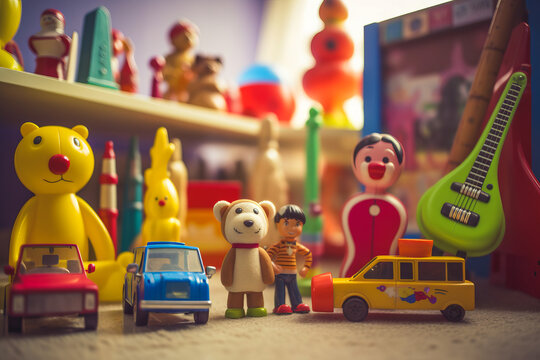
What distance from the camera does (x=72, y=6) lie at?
11.4 feet

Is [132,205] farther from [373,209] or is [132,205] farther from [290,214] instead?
[373,209]

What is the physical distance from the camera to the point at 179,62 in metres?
3.39

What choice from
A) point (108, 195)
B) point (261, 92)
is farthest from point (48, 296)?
point (261, 92)

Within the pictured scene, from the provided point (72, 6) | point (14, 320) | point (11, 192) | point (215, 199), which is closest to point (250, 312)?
point (14, 320)

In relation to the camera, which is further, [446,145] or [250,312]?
[446,145]

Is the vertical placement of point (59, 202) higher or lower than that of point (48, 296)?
higher

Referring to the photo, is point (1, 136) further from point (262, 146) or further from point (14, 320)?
point (14, 320)

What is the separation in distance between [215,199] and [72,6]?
161 cm

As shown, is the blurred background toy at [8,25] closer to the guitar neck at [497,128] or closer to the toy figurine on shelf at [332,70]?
the toy figurine on shelf at [332,70]

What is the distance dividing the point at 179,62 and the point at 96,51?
0.76m

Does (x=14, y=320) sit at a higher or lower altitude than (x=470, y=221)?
lower

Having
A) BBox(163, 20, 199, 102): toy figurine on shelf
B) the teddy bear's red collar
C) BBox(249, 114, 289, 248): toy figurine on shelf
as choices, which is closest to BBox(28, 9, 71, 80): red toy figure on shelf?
BBox(163, 20, 199, 102): toy figurine on shelf

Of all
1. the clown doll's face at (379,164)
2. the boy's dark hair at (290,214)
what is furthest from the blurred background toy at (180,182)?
the clown doll's face at (379,164)

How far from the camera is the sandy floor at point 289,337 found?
1513mm
